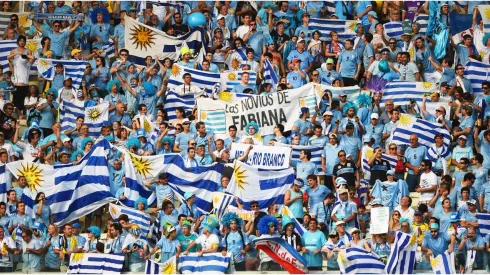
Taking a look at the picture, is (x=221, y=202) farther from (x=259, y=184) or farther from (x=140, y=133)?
(x=140, y=133)

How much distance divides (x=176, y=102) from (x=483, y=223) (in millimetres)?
7753

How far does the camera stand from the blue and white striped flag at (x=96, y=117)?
35.7m

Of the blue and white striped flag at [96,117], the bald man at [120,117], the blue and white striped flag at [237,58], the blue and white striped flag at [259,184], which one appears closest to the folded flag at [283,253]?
the blue and white striped flag at [259,184]

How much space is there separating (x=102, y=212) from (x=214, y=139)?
109 inches

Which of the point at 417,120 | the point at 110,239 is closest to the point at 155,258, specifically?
the point at 110,239

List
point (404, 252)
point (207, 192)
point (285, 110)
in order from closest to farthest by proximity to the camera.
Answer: point (404, 252)
point (207, 192)
point (285, 110)

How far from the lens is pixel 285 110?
3584 centimetres

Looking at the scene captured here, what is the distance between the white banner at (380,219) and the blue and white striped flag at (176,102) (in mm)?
6215

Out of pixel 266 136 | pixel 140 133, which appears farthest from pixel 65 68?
pixel 266 136

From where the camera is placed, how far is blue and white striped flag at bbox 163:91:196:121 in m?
36.2

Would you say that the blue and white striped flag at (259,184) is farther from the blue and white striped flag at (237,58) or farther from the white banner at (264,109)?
the blue and white striped flag at (237,58)

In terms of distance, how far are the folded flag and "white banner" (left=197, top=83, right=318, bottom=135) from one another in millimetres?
5388

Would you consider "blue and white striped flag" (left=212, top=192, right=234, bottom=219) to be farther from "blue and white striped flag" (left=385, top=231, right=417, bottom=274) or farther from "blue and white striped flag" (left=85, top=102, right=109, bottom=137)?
"blue and white striped flag" (left=85, top=102, right=109, bottom=137)

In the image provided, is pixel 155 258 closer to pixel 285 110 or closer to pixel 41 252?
pixel 41 252
